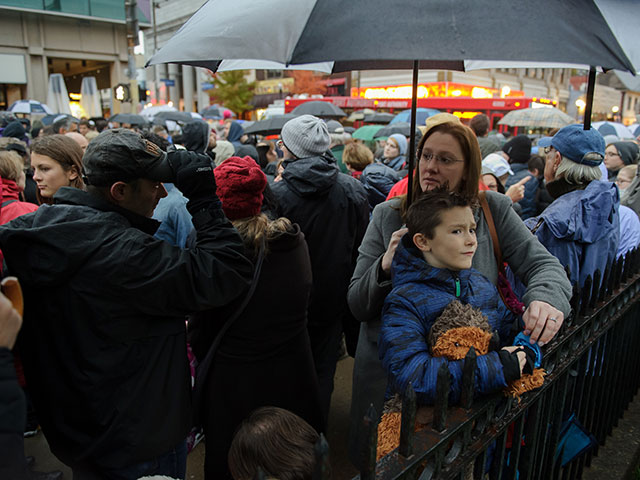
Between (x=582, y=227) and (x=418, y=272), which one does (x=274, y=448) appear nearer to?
(x=418, y=272)

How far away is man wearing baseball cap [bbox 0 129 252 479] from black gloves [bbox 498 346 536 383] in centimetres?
98

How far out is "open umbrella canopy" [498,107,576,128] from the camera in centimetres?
1349

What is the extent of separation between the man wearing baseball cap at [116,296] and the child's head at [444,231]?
2.30 feet

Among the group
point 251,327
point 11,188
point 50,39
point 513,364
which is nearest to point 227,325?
point 251,327

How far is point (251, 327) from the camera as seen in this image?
229cm

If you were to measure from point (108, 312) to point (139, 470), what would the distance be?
2.14 ft

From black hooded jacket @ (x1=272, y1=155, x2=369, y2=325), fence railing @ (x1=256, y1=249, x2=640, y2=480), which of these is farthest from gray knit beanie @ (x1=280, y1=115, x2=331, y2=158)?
fence railing @ (x1=256, y1=249, x2=640, y2=480)

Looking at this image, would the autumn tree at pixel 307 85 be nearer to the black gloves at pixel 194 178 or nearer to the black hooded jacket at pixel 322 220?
the black hooded jacket at pixel 322 220

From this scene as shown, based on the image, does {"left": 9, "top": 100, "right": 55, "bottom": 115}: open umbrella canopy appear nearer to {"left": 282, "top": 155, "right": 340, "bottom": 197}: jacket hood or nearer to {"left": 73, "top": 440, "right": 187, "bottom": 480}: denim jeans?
{"left": 282, "top": 155, "right": 340, "bottom": 197}: jacket hood

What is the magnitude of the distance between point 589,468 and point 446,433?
6.85 feet

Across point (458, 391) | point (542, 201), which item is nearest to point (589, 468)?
point (458, 391)

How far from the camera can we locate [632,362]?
3.35 meters

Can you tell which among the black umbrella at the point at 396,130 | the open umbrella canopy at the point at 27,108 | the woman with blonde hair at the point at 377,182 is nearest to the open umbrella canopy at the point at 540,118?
the black umbrella at the point at 396,130

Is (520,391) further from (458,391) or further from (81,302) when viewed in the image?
(81,302)
